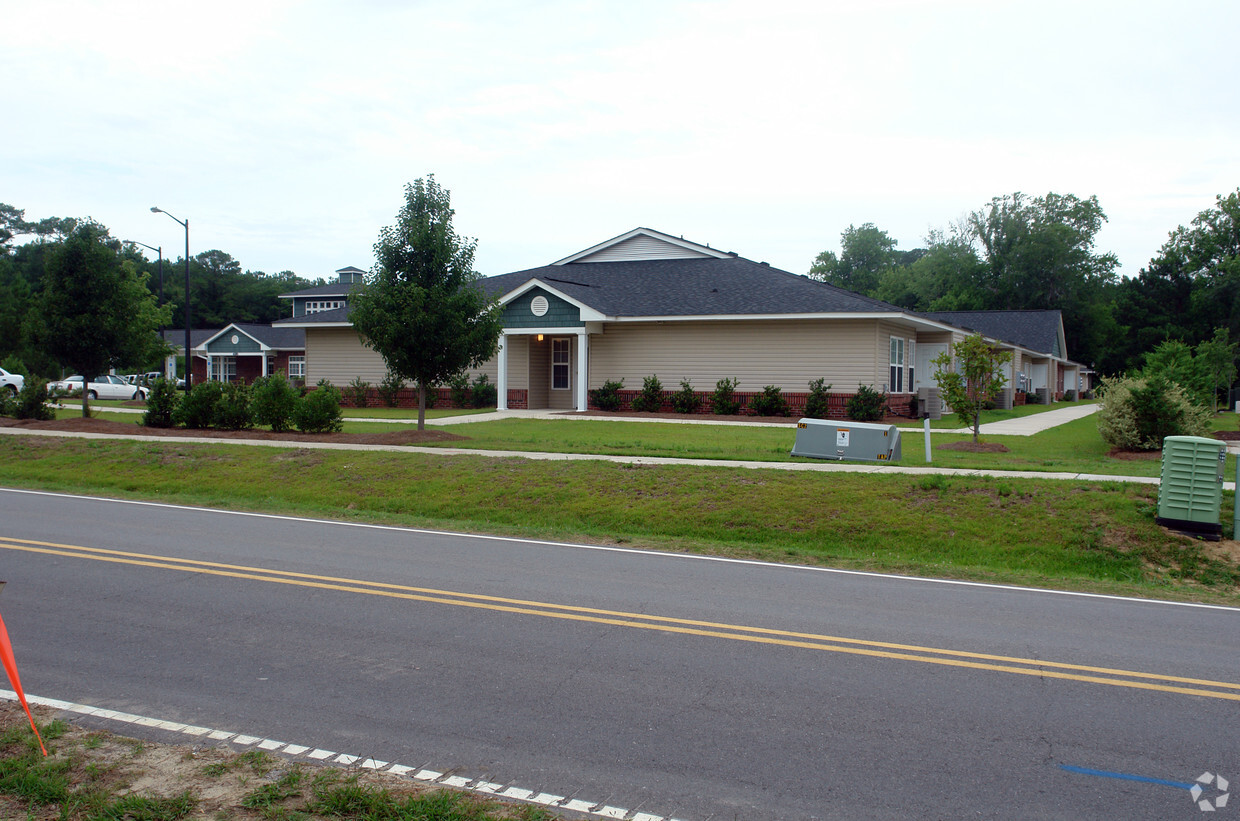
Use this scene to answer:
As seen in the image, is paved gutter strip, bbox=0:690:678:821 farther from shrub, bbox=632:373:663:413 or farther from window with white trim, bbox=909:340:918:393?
window with white trim, bbox=909:340:918:393

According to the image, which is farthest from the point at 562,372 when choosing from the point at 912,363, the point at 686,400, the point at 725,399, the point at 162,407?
the point at 162,407

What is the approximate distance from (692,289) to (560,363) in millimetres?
5579

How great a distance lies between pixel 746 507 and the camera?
12.4m

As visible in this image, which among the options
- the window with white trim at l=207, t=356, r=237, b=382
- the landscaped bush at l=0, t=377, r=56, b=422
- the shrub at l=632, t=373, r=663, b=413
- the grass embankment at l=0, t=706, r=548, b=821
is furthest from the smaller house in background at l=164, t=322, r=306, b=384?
the grass embankment at l=0, t=706, r=548, b=821

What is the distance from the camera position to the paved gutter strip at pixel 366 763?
396cm

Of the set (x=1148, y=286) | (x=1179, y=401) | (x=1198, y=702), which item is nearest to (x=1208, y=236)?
(x=1148, y=286)

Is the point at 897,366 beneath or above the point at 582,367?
above

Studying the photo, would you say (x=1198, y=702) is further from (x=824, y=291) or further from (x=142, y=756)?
(x=824, y=291)

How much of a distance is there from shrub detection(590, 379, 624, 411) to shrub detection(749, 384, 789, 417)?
476 cm

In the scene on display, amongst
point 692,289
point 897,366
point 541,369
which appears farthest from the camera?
point 541,369

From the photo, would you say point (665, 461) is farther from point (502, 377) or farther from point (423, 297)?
point (502, 377)

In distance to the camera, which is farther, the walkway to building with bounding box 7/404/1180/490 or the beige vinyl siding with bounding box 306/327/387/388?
the beige vinyl siding with bounding box 306/327/387/388

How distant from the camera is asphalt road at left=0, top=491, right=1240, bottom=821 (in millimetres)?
4297

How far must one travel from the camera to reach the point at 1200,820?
392cm
